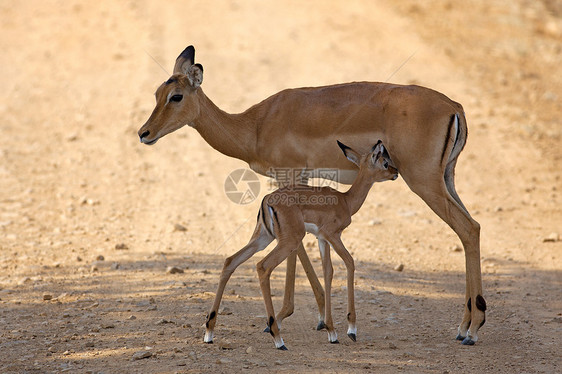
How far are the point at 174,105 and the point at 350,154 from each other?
1944mm

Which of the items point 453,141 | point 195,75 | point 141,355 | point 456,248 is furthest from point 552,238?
point 141,355

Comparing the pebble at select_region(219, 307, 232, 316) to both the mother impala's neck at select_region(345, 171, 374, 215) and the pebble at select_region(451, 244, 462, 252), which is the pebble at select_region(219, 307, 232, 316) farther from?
the pebble at select_region(451, 244, 462, 252)

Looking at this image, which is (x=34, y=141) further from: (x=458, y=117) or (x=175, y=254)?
(x=458, y=117)

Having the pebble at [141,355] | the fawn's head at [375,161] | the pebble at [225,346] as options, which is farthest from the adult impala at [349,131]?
the pebble at [141,355]

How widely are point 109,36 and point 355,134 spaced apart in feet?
48.1

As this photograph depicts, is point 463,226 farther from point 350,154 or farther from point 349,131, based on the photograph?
point 349,131

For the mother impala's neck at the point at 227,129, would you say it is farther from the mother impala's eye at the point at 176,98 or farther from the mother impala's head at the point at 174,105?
the mother impala's eye at the point at 176,98

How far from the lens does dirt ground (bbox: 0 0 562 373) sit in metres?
7.04

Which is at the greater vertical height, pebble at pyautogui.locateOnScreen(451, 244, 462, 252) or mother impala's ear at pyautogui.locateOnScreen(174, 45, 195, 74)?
mother impala's ear at pyautogui.locateOnScreen(174, 45, 195, 74)

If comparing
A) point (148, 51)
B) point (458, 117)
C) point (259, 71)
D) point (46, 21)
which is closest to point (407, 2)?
point (259, 71)

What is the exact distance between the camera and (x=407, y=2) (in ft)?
74.4

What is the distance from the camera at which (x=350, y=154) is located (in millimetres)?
7520

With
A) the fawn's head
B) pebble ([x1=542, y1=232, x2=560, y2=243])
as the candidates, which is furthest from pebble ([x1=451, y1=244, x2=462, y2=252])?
the fawn's head

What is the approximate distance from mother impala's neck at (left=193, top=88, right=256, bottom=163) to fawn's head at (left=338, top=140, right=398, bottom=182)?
1.17m
